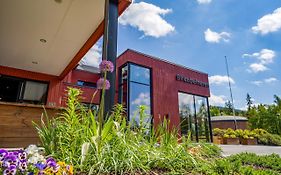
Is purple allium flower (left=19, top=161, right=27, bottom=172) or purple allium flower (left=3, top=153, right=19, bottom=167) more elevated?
purple allium flower (left=3, top=153, right=19, bottom=167)

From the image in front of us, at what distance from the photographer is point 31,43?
417 centimetres

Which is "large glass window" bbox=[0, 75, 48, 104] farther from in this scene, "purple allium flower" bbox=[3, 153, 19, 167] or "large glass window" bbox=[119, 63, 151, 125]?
"purple allium flower" bbox=[3, 153, 19, 167]

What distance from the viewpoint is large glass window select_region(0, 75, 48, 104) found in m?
5.71

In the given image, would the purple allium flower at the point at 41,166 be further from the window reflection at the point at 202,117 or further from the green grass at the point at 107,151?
the window reflection at the point at 202,117

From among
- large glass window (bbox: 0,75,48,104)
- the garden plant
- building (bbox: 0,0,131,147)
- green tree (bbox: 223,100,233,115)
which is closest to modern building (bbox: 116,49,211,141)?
large glass window (bbox: 0,75,48,104)

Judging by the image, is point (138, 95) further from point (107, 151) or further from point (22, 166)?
point (22, 166)

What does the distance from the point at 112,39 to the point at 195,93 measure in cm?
1136

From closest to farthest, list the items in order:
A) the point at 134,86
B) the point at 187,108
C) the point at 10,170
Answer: the point at 10,170
the point at 134,86
the point at 187,108

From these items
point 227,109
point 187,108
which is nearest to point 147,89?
point 187,108

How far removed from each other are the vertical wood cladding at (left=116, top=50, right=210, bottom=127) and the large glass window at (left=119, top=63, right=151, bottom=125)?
343 mm

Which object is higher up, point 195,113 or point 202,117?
point 195,113

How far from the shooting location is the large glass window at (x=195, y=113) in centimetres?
1177

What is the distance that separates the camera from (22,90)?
586 centimetres

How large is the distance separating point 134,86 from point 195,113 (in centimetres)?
517
